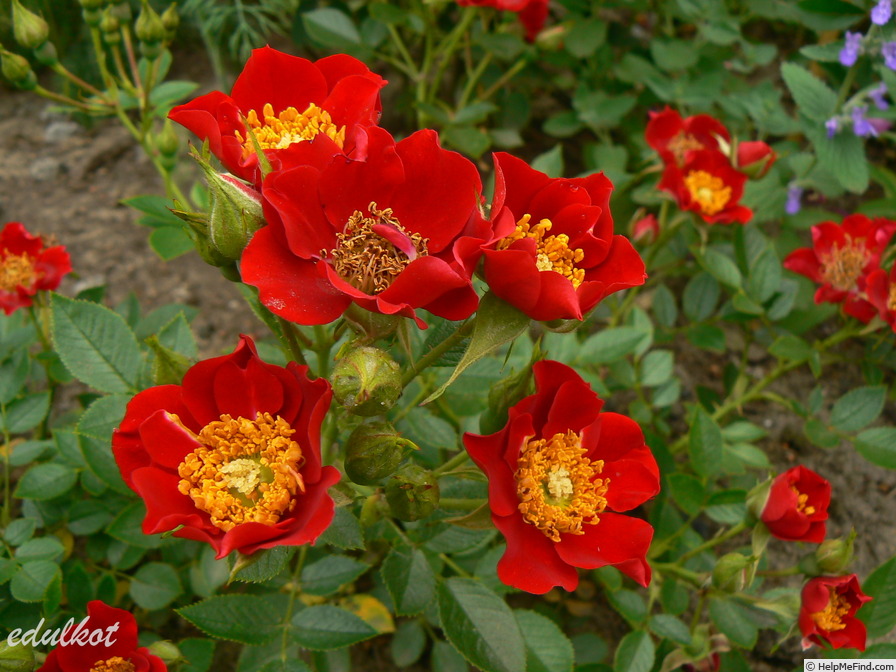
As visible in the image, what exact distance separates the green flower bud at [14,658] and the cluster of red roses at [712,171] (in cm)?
185

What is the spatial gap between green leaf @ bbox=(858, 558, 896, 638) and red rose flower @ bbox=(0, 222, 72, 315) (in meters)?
2.08

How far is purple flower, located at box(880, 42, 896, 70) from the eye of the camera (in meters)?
2.09

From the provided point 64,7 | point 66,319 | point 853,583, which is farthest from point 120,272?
point 853,583

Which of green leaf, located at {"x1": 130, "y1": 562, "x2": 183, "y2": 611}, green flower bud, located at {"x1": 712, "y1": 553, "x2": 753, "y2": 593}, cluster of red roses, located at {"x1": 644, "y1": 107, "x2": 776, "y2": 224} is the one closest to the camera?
green flower bud, located at {"x1": 712, "y1": 553, "x2": 753, "y2": 593}

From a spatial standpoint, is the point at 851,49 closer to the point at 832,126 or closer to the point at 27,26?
the point at 832,126

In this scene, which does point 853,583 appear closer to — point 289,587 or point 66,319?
point 289,587

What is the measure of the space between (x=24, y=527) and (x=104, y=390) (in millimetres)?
341

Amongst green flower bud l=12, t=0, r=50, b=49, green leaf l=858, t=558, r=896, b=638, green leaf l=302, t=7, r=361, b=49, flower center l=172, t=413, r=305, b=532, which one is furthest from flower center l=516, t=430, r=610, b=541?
green leaf l=302, t=7, r=361, b=49

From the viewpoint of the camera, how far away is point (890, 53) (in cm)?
210

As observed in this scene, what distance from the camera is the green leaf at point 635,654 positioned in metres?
1.58

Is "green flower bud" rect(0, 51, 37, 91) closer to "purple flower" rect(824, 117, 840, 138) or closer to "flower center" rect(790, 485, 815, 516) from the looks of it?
"flower center" rect(790, 485, 815, 516)

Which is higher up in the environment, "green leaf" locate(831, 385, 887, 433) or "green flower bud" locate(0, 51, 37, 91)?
"green flower bud" locate(0, 51, 37, 91)

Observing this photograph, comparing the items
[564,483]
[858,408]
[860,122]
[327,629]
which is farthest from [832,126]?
[327,629]

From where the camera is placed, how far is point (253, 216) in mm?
1076
